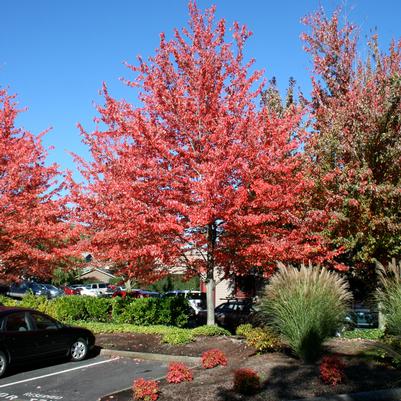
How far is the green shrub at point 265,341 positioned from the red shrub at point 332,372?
2.14 metres

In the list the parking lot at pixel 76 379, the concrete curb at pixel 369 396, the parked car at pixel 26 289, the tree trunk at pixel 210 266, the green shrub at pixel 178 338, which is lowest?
the parking lot at pixel 76 379

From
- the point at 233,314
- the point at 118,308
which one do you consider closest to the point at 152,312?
the point at 118,308

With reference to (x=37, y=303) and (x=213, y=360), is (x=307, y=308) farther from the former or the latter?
(x=37, y=303)

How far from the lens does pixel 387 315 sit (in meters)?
8.67

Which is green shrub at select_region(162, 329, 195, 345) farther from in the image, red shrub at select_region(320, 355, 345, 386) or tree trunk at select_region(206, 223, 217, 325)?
red shrub at select_region(320, 355, 345, 386)

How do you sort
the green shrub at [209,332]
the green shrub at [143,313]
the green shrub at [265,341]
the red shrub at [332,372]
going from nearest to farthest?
the red shrub at [332,372], the green shrub at [265,341], the green shrub at [209,332], the green shrub at [143,313]

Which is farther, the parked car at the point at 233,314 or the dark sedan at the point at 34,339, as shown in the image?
the parked car at the point at 233,314

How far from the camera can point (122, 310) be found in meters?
16.6

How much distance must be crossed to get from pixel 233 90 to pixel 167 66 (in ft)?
6.71

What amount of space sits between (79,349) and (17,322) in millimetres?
1860

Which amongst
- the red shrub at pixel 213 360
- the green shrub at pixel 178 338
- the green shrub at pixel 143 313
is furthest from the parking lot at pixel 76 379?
the green shrub at pixel 143 313

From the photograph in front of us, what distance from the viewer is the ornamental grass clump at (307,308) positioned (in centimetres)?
873

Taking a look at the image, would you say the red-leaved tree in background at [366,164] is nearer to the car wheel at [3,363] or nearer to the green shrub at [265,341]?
the green shrub at [265,341]

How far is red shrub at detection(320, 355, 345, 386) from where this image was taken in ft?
24.0
